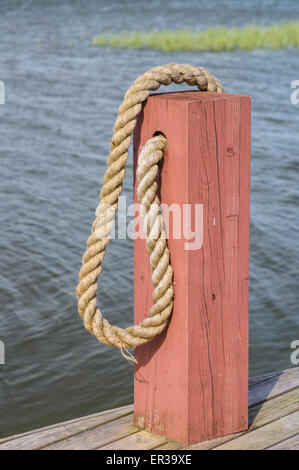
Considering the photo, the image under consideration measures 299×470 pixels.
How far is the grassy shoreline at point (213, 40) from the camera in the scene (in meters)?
15.8

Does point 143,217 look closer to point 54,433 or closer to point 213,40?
point 54,433

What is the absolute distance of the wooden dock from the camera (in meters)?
2.55

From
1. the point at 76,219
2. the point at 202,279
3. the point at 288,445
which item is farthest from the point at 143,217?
the point at 76,219

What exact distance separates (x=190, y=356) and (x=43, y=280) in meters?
3.27

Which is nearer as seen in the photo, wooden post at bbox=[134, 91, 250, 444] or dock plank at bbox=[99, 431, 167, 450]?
wooden post at bbox=[134, 91, 250, 444]

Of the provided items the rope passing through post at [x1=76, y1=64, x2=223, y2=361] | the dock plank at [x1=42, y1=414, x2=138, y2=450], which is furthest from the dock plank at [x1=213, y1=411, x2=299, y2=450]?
the rope passing through post at [x1=76, y1=64, x2=223, y2=361]

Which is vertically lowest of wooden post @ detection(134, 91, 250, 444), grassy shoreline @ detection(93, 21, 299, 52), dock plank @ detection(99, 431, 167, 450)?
dock plank @ detection(99, 431, 167, 450)

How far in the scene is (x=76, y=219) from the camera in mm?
6730

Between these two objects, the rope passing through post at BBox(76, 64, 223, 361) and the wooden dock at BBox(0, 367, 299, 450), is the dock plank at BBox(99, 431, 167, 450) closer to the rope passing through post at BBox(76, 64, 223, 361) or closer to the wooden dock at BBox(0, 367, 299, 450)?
the wooden dock at BBox(0, 367, 299, 450)

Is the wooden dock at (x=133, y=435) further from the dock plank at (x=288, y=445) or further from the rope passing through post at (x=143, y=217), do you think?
the rope passing through post at (x=143, y=217)

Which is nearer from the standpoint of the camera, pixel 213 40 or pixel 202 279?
pixel 202 279

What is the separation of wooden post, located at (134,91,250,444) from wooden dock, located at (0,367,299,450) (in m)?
0.04

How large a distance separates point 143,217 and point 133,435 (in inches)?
28.3
